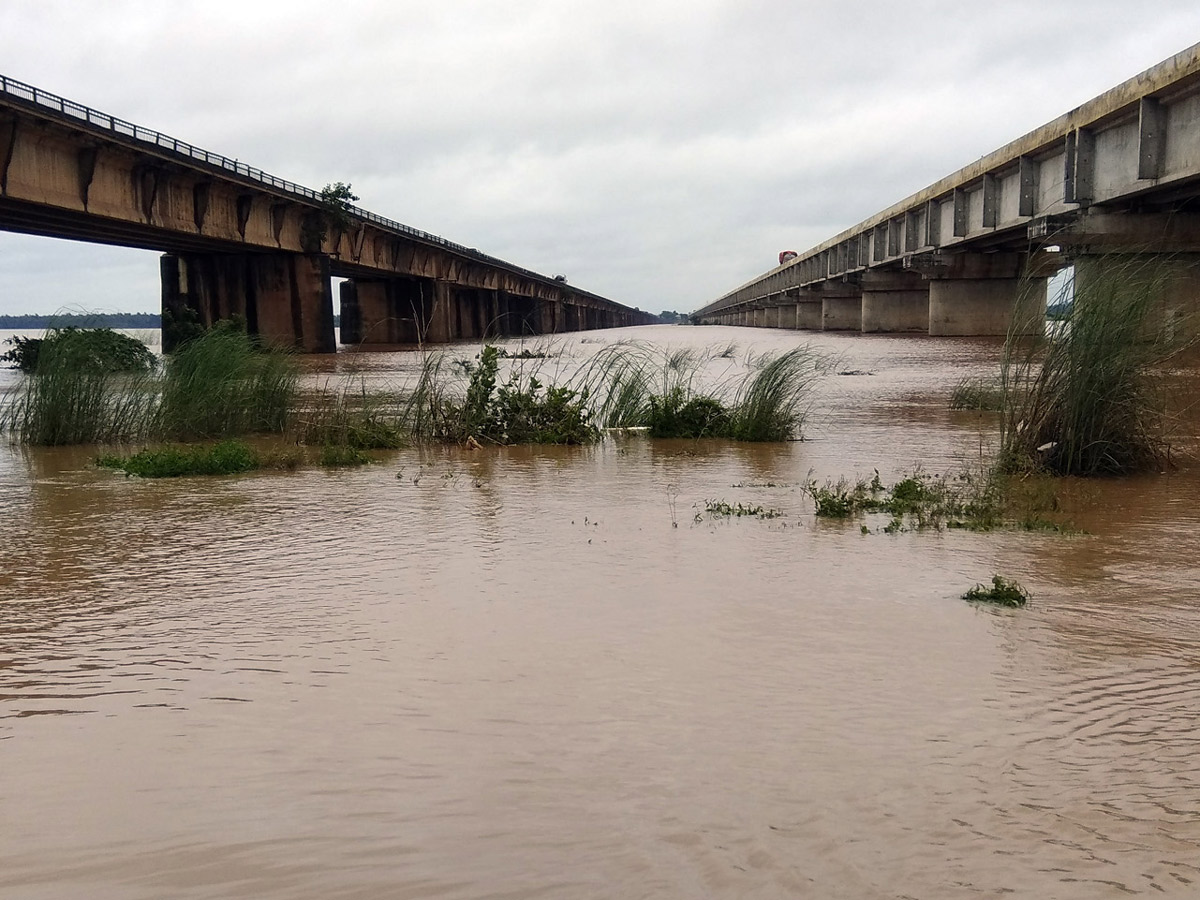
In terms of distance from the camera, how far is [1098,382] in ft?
26.4

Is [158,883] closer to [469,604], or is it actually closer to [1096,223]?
[469,604]

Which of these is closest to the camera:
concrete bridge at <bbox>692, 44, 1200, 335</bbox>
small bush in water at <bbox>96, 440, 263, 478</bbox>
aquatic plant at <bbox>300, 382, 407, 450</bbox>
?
small bush in water at <bbox>96, 440, 263, 478</bbox>

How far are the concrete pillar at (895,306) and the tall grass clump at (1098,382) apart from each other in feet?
145

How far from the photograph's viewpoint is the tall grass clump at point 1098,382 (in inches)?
315

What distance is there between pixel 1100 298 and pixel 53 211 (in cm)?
2216

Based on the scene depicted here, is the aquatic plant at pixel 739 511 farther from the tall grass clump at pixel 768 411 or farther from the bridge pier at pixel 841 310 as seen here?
the bridge pier at pixel 841 310

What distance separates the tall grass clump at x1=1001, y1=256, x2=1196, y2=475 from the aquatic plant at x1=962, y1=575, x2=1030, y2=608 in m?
3.77

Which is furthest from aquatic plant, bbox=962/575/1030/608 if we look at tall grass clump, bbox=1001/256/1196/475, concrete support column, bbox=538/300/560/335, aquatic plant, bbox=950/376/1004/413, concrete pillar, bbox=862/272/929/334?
concrete support column, bbox=538/300/560/335

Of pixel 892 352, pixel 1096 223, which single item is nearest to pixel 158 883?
pixel 1096 223

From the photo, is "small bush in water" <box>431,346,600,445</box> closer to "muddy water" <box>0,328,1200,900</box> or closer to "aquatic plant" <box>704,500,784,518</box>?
"aquatic plant" <box>704,500,784,518</box>

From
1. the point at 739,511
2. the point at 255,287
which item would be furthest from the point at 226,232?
the point at 739,511

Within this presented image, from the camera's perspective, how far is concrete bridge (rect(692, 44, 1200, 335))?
17.5 metres

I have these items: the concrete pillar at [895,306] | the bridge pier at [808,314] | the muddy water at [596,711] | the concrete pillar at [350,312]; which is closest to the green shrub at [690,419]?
the muddy water at [596,711]

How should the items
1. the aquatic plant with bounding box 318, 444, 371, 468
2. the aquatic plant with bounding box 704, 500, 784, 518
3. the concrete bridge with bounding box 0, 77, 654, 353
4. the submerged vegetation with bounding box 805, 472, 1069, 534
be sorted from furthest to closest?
the concrete bridge with bounding box 0, 77, 654, 353, the aquatic plant with bounding box 318, 444, 371, 468, the aquatic plant with bounding box 704, 500, 784, 518, the submerged vegetation with bounding box 805, 472, 1069, 534
